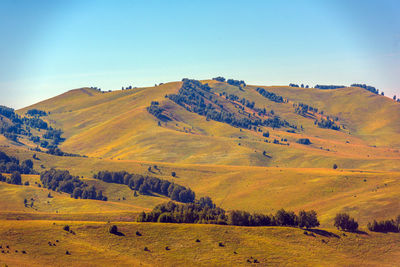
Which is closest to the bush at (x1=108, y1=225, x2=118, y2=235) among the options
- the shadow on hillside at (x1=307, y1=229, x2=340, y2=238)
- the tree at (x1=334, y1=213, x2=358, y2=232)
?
the shadow on hillside at (x1=307, y1=229, x2=340, y2=238)

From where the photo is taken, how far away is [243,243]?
10619cm

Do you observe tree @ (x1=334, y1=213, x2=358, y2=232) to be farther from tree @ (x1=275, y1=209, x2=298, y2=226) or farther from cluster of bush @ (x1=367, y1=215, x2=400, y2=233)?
tree @ (x1=275, y1=209, x2=298, y2=226)

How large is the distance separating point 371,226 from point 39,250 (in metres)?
88.3

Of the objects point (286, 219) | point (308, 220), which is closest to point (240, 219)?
point (286, 219)

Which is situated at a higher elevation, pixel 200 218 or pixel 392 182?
pixel 392 182

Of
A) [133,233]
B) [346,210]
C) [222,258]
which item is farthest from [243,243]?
[346,210]

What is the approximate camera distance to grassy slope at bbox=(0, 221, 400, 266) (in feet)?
303

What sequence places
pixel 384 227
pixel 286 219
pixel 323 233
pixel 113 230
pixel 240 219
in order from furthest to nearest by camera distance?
1. pixel 286 219
2. pixel 240 219
3. pixel 384 227
4. pixel 323 233
5. pixel 113 230

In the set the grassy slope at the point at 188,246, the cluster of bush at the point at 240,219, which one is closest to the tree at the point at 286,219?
the cluster of bush at the point at 240,219

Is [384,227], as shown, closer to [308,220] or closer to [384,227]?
[384,227]

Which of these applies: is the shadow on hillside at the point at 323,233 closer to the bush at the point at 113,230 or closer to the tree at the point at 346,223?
the tree at the point at 346,223

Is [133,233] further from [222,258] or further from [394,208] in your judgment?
[394,208]

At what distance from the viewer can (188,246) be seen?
10262 centimetres

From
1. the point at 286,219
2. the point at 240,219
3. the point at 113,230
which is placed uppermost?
the point at 286,219
